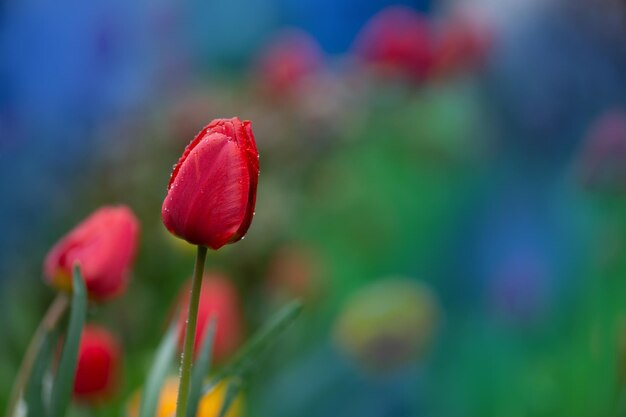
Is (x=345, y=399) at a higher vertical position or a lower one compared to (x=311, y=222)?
lower

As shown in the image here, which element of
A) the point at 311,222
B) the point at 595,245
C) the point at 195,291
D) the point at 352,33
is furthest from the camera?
the point at 352,33

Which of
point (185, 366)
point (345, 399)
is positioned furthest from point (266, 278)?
point (185, 366)

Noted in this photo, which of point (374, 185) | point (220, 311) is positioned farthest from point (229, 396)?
point (374, 185)

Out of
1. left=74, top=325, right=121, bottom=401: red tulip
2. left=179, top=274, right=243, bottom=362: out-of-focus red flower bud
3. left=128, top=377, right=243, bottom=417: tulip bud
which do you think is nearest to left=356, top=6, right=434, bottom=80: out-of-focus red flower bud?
left=179, top=274, right=243, bottom=362: out-of-focus red flower bud

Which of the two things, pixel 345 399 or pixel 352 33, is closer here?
pixel 345 399

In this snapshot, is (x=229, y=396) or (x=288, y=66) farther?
(x=288, y=66)

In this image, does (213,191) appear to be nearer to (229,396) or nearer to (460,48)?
(229,396)

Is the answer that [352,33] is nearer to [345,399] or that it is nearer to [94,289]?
[345,399]
